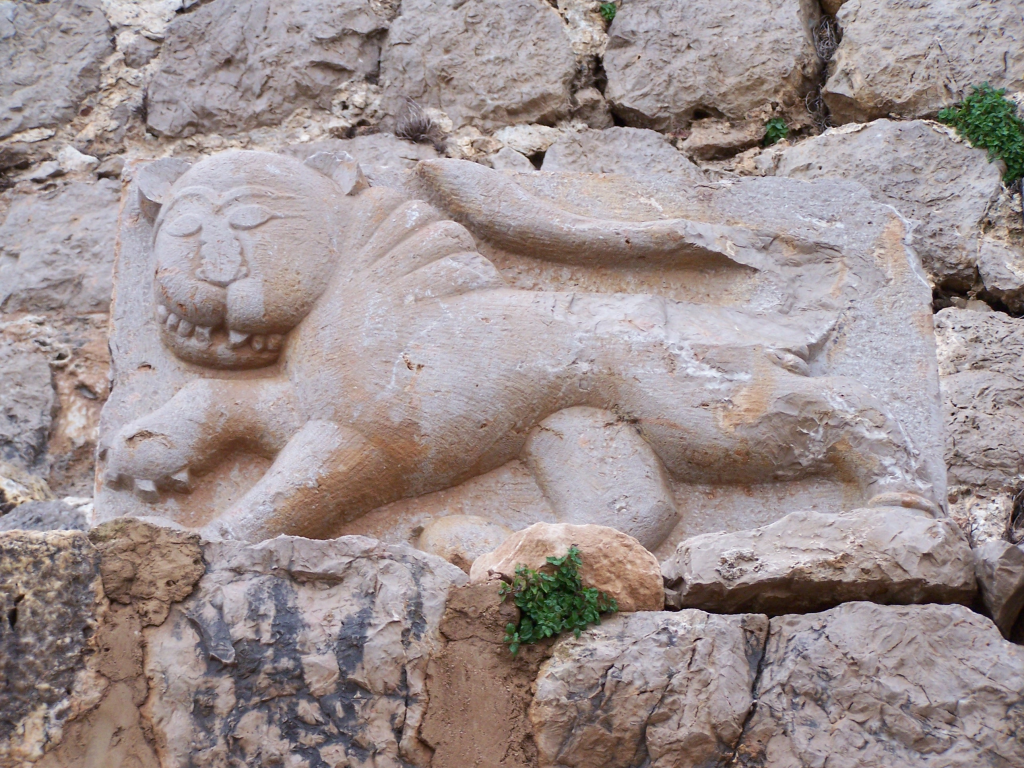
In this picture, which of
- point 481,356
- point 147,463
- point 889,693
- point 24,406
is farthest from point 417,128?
point 889,693

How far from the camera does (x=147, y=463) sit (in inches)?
118

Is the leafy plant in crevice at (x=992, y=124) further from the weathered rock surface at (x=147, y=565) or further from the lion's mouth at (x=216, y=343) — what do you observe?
the weathered rock surface at (x=147, y=565)

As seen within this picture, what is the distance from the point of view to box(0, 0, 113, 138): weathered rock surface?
4.66 m

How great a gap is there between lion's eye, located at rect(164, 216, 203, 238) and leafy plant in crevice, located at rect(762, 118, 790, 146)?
95.8 inches

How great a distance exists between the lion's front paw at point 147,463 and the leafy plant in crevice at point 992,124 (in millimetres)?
3177

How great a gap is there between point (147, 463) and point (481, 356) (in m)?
0.98

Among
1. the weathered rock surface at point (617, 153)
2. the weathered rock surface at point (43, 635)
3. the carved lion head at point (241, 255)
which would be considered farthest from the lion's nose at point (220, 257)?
the weathered rock surface at point (617, 153)

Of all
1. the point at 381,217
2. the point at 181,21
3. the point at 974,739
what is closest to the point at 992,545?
the point at 974,739

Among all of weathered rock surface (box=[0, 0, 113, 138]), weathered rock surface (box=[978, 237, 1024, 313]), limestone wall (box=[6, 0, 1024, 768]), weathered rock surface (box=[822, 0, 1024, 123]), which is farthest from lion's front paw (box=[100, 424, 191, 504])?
weathered rock surface (box=[822, 0, 1024, 123])

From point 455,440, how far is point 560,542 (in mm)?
719

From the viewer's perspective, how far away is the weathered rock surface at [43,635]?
2.14 m

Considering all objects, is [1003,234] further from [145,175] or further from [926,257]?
[145,175]

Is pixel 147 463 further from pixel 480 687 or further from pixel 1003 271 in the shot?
pixel 1003 271

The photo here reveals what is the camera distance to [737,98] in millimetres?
4523
